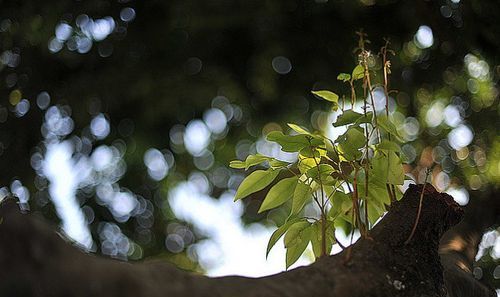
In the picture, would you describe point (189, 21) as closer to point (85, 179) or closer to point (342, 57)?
point (342, 57)

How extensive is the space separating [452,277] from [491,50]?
2.46 ft

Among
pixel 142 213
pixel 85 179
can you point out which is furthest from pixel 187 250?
pixel 85 179

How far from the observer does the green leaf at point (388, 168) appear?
1.77 feet

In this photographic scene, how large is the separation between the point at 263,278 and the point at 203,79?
1.14 m

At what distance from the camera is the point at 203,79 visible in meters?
1.48

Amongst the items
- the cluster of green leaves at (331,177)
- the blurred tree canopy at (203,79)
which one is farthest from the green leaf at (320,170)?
the blurred tree canopy at (203,79)

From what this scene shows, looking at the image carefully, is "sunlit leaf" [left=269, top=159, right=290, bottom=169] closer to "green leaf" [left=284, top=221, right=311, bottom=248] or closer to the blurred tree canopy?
"green leaf" [left=284, top=221, right=311, bottom=248]

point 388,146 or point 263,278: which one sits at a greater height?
point 388,146

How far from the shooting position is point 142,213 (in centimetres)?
181

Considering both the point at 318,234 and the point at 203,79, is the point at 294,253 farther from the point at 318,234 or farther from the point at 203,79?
the point at 203,79

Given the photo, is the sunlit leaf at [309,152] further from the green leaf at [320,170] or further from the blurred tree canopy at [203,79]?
the blurred tree canopy at [203,79]

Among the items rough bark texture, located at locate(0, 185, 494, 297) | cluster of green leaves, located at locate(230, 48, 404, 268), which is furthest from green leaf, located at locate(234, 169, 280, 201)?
rough bark texture, located at locate(0, 185, 494, 297)

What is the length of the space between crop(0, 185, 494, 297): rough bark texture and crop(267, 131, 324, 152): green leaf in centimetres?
9

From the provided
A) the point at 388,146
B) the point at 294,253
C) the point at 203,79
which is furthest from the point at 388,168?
the point at 203,79
